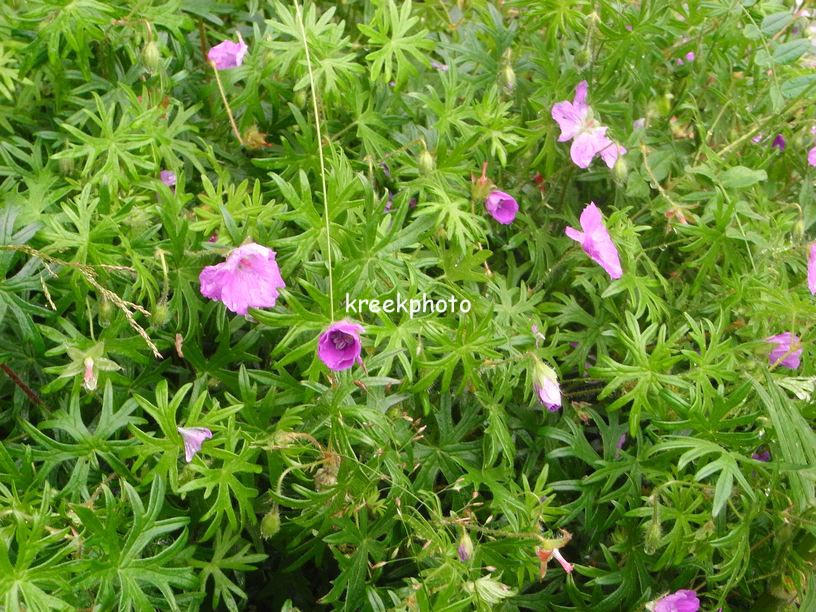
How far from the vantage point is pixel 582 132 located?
1.66 metres

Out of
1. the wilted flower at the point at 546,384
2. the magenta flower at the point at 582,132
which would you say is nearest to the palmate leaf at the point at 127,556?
the wilted flower at the point at 546,384

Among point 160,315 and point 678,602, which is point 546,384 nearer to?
point 678,602

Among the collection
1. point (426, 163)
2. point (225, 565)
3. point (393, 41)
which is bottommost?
point (225, 565)

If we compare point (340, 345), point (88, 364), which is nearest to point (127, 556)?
point (88, 364)

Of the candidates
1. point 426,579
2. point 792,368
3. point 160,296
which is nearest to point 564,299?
point 792,368

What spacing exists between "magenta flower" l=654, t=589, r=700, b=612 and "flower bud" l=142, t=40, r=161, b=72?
4.34 feet

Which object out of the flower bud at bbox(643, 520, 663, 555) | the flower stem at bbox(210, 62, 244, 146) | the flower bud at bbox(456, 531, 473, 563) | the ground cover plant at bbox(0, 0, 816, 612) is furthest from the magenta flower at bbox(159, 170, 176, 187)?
the flower bud at bbox(643, 520, 663, 555)

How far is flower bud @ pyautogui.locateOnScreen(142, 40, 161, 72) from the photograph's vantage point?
5.24 ft

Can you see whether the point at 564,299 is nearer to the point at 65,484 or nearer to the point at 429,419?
the point at 429,419

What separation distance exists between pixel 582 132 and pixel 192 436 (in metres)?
0.93

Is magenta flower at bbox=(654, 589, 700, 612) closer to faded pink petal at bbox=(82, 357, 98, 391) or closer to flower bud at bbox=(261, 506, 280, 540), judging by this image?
flower bud at bbox=(261, 506, 280, 540)

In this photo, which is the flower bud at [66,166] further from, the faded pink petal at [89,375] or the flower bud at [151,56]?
the faded pink petal at [89,375]

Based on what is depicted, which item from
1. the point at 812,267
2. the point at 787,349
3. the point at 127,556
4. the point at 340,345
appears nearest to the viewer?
the point at 127,556

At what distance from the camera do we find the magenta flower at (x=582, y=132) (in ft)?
5.40
